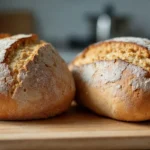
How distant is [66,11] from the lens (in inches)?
110

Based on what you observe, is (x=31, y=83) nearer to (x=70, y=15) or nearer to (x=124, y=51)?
(x=124, y=51)

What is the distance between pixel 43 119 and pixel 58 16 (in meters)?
2.10

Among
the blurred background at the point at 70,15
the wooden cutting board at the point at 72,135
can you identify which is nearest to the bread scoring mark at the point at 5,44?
the wooden cutting board at the point at 72,135

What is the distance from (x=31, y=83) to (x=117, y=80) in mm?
199

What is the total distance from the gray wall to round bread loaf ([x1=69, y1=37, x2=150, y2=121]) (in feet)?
6.34

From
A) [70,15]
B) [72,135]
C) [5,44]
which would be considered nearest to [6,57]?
[5,44]

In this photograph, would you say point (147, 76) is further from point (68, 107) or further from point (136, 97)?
point (68, 107)

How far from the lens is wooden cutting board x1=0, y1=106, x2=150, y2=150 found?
0.66 meters

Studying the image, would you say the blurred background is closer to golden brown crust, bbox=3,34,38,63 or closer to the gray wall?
the gray wall

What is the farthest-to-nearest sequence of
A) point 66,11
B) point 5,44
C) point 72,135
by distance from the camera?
point 66,11 < point 5,44 < point 72,135

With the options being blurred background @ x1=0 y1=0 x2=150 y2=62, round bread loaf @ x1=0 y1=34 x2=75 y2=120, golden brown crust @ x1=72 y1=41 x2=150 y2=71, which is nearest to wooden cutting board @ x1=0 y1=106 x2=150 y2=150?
round bread loaf @ x1=0 y1=34 x2=75 y2=120

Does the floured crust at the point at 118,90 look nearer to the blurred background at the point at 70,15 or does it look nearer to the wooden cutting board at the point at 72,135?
the wooden cutting board at the point at 72,135

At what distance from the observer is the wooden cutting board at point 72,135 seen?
2.16 ft

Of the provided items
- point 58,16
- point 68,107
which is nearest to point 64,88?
point 68,107
